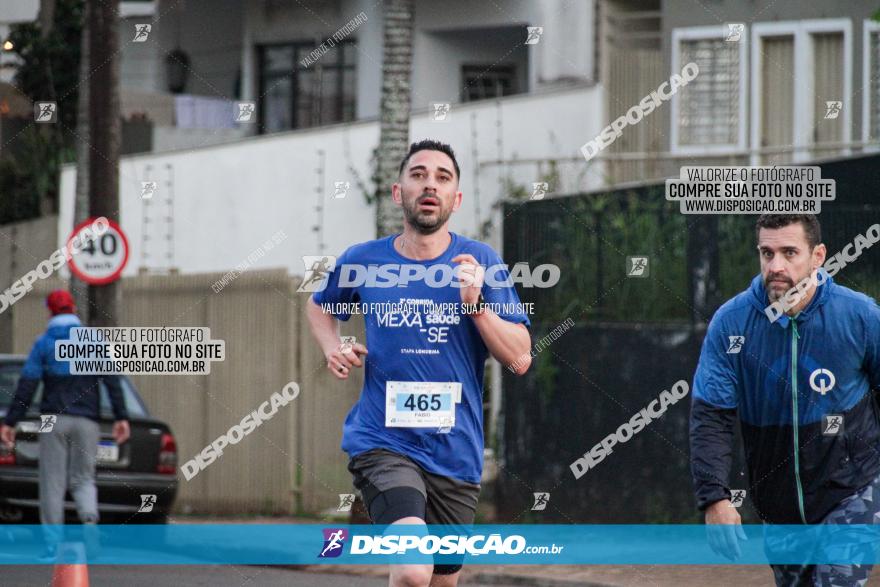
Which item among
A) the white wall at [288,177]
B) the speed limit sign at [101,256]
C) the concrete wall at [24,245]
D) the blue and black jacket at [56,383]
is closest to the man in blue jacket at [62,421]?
the blue and black jacket at [56,383]

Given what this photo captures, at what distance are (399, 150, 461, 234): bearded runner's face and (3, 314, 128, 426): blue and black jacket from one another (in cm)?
523

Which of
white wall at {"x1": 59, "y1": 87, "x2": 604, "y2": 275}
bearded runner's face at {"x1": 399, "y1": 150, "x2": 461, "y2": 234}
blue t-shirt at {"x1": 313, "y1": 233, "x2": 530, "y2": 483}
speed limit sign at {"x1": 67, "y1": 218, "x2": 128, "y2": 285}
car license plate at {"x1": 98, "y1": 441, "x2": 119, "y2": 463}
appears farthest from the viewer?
white wall at {"x1": 59, "y1": 87, "x2": 604, "y2": 275}

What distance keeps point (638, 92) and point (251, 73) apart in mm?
7928

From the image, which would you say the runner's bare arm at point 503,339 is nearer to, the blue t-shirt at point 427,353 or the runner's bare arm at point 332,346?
the blue t-shirt at point 427,353

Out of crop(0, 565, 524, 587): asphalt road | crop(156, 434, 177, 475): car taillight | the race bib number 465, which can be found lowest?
crop(0, 565, 524, 587): asphalt road

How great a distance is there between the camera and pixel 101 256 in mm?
15359

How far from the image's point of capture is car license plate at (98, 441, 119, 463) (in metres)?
13.2

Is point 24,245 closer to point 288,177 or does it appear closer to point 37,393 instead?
point 288,177

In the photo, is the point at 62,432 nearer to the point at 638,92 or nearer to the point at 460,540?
the point at 460,540

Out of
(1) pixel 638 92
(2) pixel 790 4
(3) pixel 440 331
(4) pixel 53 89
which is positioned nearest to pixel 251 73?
(4) pixel 53 89

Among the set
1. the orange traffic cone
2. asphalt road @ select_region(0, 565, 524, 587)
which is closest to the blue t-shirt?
the orange traffic cone

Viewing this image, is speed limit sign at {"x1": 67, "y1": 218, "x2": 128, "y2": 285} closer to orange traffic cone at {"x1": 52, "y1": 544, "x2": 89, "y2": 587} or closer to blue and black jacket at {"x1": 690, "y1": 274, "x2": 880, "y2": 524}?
orange traffic cone at {"x1": 52, "y1": 544, "x2": 89, "y2": 587}

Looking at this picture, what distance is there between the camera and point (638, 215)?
45.0 ft

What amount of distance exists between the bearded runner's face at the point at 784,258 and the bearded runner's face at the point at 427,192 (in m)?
1.34
